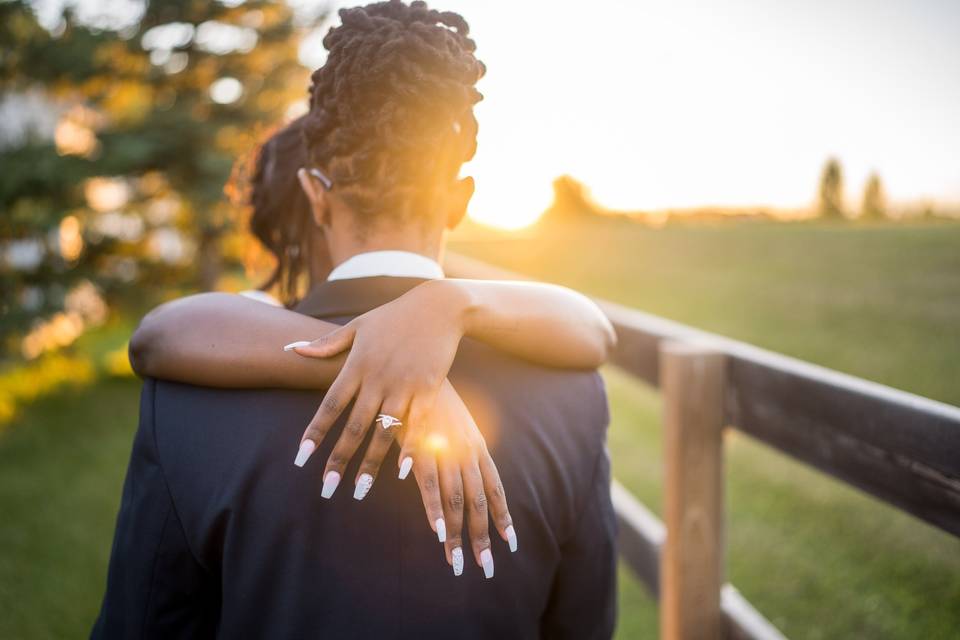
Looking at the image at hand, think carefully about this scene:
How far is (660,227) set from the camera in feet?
56.0

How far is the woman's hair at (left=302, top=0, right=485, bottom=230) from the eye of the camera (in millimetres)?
1285

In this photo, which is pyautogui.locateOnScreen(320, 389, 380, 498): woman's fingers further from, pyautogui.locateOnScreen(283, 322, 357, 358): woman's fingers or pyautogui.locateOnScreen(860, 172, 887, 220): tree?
pyautogui.locateOnScreen(860, 172, 887, 220): tree

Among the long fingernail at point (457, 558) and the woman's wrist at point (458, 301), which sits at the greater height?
the woman's wrist at point (458, 301)

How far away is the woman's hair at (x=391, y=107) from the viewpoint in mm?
1285

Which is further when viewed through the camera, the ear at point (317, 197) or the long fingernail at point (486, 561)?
the ear at point (317, 197)

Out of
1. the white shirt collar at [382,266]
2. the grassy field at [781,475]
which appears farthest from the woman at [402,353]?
the grassy field at [781,475]

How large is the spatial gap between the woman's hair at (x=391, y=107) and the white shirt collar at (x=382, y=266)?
0.08 meters

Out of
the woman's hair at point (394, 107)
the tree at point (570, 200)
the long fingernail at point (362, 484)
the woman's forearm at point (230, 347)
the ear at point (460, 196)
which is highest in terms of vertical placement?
the tree at point (570, 200)

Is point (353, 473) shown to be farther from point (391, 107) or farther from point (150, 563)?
point (391, 107)

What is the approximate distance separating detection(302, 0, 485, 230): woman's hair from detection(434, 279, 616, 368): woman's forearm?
25 cm

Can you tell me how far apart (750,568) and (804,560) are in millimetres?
315

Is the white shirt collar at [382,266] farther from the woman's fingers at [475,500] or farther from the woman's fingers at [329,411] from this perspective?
the woman's fingers at [475,500]

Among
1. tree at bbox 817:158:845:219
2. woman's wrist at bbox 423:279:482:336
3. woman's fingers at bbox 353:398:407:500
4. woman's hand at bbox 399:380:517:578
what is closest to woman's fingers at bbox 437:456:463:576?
woman's hand at bbox 399:380:517:578

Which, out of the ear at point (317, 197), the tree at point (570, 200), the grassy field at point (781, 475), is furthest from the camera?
the tree at point (570, 200)
